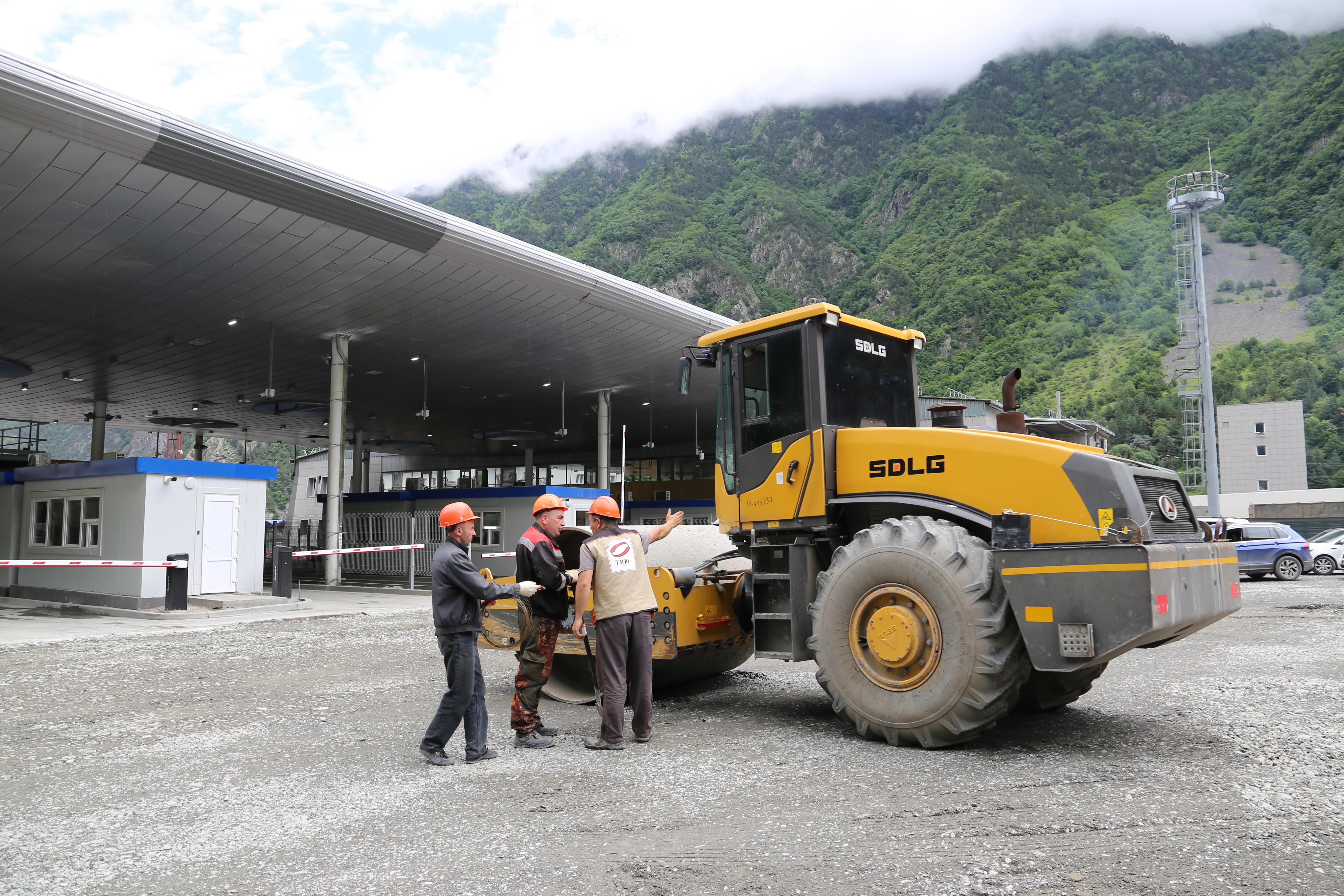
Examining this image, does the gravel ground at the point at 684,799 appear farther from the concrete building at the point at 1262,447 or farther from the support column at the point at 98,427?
the concrete building at the point at 1262,447

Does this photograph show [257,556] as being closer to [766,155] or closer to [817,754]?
[817,754]

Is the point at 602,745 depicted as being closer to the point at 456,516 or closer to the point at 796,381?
the point at 456,516

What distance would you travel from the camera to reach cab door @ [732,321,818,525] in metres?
6.99

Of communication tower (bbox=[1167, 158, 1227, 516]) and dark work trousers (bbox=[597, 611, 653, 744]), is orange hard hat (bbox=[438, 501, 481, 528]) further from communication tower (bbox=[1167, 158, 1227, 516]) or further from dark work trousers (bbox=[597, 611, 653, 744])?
communication tower (bbox=[1167, 158, 1227, 516])

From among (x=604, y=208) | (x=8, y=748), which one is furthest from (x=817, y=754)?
(x=604, y=208)

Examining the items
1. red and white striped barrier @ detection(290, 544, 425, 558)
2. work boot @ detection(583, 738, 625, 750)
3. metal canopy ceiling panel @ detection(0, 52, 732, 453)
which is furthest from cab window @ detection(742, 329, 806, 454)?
red and white striped barrier @ detection(290, 544, 425, 558)

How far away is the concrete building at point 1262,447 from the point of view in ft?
181

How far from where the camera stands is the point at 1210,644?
1177cm

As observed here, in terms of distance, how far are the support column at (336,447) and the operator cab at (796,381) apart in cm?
2054

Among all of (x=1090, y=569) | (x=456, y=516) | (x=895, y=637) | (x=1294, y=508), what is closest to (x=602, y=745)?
(x=456, y=516)

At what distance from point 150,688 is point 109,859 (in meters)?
5.61

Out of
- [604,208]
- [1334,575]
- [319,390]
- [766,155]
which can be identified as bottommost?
[1334,575]

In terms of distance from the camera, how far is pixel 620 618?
643 centimetres

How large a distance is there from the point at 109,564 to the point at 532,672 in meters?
13.7
